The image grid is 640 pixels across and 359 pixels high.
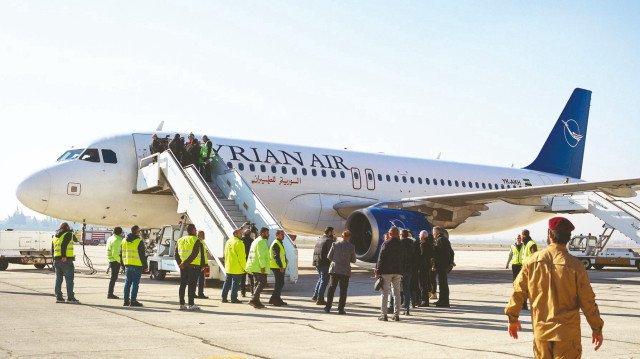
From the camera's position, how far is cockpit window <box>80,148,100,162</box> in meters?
15.4

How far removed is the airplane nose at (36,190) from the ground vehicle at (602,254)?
18.6m

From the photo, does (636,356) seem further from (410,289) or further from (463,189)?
(463,189)

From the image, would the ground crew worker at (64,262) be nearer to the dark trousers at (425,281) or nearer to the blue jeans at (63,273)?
the blue jeans at (63,273)

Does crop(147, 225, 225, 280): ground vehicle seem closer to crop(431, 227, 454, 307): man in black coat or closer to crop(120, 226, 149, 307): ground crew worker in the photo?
crop(120, 226, 149, 307): ground crew worker

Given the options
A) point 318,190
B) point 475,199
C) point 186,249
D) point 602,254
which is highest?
point 318,190

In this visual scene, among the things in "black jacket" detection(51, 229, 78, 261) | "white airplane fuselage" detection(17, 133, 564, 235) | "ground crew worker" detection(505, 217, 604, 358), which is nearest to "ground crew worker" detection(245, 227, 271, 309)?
"black jacket" detection(51, 229, 78, 261)

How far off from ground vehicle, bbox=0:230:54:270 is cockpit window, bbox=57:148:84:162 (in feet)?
13.8

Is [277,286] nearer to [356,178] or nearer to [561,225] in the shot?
[561,225]

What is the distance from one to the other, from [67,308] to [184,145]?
672 centimetres

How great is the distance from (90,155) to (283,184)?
207 inches

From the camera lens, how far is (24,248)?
18875mm

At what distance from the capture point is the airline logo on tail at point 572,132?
26.6 metres

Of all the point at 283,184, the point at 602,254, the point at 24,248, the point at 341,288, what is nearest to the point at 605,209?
the point at 602,254

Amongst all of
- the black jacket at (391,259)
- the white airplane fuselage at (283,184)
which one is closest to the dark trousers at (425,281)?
the black jacket at (391,259)
